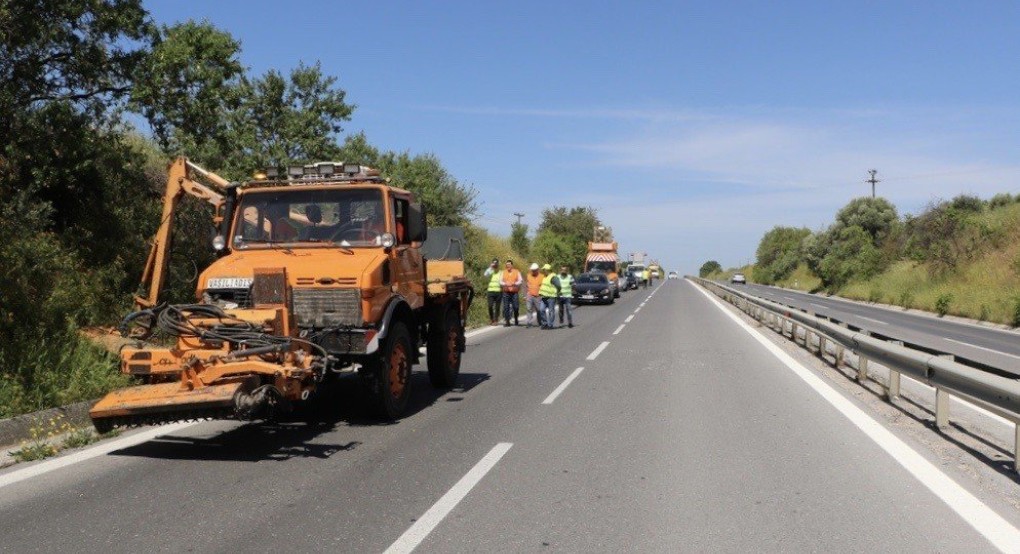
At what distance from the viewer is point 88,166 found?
1413 centimetres

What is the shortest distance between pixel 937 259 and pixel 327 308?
44.0 m

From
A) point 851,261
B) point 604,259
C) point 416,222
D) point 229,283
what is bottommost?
point 229,283

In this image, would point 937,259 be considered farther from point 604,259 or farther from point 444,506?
point 444,506

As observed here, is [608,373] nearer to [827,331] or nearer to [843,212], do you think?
[827,331]

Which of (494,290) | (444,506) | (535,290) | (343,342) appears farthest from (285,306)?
(494,290)

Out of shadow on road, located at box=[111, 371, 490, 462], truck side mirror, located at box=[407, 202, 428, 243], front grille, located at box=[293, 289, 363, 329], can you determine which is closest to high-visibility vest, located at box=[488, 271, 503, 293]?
shadow on road, located at box=[111, 371, 490, 462]

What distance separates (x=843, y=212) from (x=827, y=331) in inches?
2765

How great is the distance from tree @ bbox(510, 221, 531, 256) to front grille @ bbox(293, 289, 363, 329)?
5490 centimetres

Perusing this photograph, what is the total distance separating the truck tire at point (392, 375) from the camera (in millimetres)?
8078

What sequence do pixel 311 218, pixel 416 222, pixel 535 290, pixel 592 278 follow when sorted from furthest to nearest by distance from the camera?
1. pixel 592 278
2. pixel 535 290
3. pixel 416 222
4. pixel 311 218

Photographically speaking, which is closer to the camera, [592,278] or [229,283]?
[229,283]

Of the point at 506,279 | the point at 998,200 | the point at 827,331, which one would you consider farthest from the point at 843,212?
the point at 827,331

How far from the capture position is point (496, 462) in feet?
21.6

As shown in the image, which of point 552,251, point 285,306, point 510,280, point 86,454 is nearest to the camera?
point 86,454
